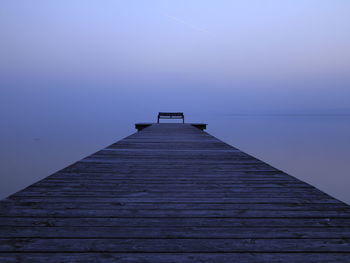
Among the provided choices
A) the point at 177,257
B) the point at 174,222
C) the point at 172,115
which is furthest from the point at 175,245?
the point at 172,115

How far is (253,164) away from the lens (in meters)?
4.31

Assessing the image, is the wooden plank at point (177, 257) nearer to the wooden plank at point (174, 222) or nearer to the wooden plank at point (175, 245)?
the wooden plank at point (175, 245)

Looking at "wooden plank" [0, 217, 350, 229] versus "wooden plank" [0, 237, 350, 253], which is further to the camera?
"wooden plank" [0, 217, 350, 229]

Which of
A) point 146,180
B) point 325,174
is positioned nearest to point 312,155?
point 325,174

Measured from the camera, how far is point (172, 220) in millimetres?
2059

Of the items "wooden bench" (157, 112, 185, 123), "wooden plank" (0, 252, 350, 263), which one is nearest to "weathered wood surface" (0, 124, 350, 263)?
"wooden plank" (0, 252, 350, 263)

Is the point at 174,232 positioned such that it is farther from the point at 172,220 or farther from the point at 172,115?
the point at 172,115

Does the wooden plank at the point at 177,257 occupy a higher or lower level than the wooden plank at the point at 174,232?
lower

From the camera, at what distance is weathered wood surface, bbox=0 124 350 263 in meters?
1.60

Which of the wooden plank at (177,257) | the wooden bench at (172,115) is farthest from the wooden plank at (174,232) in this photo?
the wooden bench at (172,115)

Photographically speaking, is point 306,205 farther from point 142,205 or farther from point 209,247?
point 142,205

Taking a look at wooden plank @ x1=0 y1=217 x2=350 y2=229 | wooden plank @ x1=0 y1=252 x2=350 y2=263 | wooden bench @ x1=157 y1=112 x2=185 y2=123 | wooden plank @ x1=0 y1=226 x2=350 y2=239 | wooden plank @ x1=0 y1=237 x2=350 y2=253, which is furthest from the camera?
wooden bench @ x1=157 y1=112 x2=185 y2=123

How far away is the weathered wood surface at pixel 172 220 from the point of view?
160 cm

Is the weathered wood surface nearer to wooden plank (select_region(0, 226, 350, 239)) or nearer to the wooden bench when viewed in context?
wooden plank (select_region(0, 226, 350, 239))
